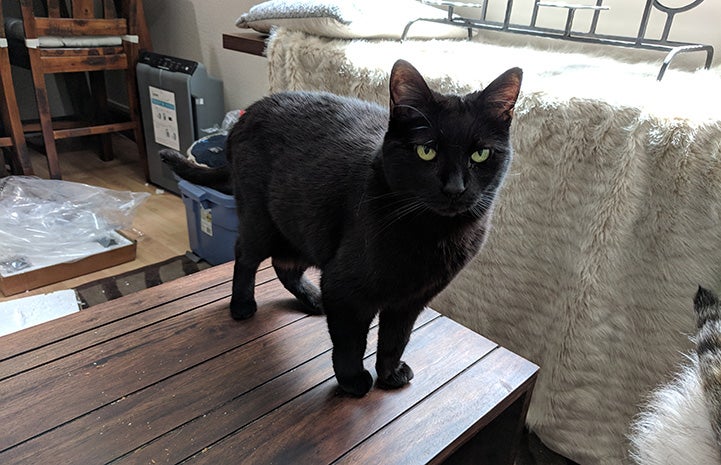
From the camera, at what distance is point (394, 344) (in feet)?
2.29

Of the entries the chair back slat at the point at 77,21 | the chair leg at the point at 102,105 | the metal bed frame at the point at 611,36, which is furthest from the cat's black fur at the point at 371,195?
the chair leg at the point at 102,105

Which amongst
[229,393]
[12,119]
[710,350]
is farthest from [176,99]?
[710,350]

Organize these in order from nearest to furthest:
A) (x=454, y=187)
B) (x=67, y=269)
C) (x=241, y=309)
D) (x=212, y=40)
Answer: (x=454, y=187)
(x=241, y=309)
(x=67, y=269)
(x=212, y=40)

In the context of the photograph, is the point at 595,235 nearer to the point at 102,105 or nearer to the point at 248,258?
the point at 248,258

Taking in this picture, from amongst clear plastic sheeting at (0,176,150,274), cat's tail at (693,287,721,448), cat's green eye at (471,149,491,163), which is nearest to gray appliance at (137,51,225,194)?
clear plastic sheeting at (0,176,150,274)

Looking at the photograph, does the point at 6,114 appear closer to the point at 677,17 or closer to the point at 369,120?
the point at 369,120

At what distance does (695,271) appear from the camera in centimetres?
73

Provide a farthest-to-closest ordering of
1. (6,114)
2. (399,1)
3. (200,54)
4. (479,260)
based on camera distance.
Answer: (200,54) → (6,114) → (399,1) → (479,260)

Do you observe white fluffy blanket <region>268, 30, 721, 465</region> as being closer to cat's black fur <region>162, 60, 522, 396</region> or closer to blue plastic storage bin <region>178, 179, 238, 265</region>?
cat's black fur <region>162, 60, 522, 396</region>

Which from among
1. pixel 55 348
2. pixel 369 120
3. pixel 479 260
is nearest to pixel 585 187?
pixel 479 260

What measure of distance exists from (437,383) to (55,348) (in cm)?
56

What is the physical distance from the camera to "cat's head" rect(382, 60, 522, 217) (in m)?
0.52

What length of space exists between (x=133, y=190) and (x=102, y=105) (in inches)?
18.1

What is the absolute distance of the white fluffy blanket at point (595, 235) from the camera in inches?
28.4
